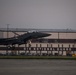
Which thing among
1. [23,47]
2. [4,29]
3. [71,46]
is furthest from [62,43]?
[4,29]

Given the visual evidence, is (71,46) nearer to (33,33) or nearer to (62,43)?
(62,43)

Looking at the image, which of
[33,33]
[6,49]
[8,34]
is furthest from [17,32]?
[33,33]

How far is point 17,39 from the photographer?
3078 inches
